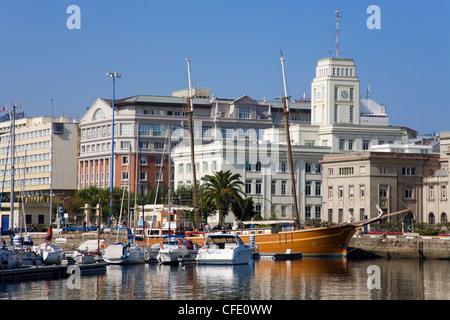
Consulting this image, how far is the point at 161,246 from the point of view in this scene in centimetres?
9494

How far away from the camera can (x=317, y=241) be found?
105625 millimetres

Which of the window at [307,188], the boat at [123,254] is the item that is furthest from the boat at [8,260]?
the window at [307,188]

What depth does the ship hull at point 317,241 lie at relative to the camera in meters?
106

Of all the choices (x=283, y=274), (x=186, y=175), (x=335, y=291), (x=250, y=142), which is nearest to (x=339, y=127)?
(x=250, y=142)

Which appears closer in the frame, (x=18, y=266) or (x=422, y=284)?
(x=422, y=284)

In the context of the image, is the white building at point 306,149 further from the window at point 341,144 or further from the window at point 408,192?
the window at point 408,192

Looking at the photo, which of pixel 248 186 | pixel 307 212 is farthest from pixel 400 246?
pixel 307 212

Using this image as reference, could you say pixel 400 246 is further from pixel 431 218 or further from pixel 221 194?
pixel 221 194

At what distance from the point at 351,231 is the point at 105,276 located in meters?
37.3

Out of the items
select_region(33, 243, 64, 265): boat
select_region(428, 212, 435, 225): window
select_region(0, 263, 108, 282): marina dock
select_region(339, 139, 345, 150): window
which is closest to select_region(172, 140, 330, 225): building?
select_region(339, 139, 345, 150): window

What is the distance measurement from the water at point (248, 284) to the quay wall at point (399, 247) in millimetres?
10041

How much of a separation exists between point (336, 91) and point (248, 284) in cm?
10584

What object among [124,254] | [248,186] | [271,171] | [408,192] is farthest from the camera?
[271,171]
